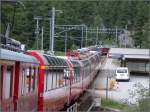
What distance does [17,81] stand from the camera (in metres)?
11.8

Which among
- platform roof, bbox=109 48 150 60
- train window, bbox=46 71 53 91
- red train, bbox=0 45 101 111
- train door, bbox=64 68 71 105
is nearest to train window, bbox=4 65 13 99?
red train, bbox=0 45 101 111

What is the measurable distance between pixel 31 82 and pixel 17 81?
6.89ft

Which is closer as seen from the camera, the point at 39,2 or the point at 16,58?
→ the point at 16,58

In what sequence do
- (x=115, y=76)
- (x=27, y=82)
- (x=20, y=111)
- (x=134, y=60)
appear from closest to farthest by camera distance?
(x=20, y=111), (x=27, y=82), (x=115, y=76), (x=134, y=60)

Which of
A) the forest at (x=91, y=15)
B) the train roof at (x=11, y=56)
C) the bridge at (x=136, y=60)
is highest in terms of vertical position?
the forest at (x=91, y=15)

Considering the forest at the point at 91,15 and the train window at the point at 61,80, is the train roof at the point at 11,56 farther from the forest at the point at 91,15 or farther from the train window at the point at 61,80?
the forest at the point at 91,15

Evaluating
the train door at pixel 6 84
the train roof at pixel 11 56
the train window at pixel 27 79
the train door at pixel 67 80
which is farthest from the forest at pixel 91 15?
the train door at pixel 6 84

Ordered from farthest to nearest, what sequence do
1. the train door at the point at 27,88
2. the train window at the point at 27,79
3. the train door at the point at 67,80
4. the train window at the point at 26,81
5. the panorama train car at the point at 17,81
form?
the train door at the point at 67,80
the train window at the point at 27,79
the train window at the point at 26,81
the train door at the point at 27,88
the panorama train car at the point at 17,81

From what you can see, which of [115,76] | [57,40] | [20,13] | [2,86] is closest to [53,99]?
[2,86]

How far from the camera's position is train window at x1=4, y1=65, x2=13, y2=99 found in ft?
34.7

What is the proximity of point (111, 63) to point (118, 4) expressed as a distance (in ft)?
57.2

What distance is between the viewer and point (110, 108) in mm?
30844

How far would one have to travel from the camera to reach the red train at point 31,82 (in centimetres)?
1056

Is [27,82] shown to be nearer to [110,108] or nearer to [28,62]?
[28,62]
